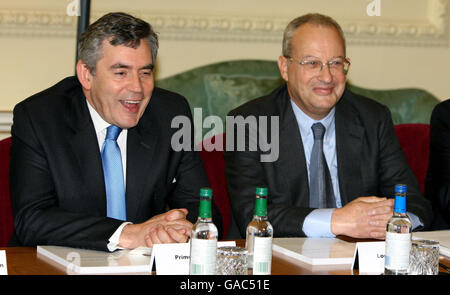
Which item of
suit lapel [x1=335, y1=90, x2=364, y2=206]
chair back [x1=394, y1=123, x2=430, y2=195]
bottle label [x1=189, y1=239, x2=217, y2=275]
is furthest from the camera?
chair back [x1=394, y1=123, x2=430, y2=195]

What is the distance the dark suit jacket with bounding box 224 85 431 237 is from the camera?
287 cm

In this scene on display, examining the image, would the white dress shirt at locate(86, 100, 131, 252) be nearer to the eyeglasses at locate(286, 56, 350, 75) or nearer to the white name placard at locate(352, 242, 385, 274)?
the eyeglasses at locate(286, 56, 350, 75)

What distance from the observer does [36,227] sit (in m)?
2.29

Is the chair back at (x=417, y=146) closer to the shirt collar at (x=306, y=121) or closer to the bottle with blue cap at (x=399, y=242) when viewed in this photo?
the shirt collar at (x=306, y=121)

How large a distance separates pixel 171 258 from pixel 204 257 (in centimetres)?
21

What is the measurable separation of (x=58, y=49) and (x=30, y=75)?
20cm

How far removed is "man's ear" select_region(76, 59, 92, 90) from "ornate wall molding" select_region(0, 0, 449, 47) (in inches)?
46.2

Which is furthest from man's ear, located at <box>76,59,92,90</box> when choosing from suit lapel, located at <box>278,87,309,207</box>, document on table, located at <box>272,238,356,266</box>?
document on table, located at <box>272,238,356,266</box>

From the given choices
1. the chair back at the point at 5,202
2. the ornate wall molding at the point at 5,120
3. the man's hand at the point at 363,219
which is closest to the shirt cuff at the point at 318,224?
the man's hand at the point at 363,219

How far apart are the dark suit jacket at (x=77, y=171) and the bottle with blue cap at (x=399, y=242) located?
864mm

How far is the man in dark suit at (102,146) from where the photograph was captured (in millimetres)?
2482
